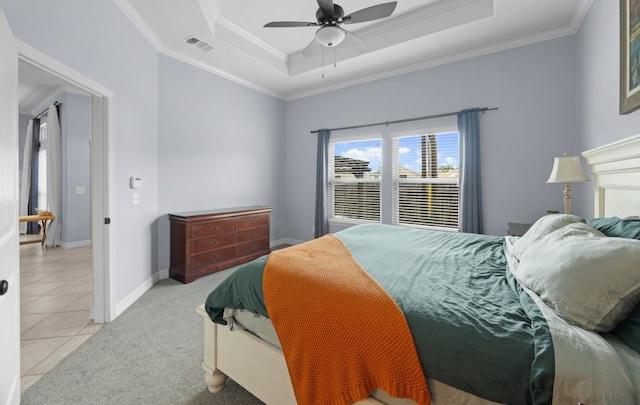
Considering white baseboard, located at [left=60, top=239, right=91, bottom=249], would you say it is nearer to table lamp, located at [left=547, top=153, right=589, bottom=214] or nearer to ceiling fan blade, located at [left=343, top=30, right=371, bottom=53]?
ceiling fan blade, located at [left=343, top=30, right=371, bottom=53]

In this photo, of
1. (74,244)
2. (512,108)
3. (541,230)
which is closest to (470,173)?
(512,108)

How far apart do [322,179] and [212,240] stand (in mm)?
2072

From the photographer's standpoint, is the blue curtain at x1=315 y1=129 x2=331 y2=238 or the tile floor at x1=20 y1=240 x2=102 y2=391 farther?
the blue curtain at x1=315 y1=129 x2=331 y2=238

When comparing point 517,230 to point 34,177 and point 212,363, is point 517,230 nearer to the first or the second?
point 212,363

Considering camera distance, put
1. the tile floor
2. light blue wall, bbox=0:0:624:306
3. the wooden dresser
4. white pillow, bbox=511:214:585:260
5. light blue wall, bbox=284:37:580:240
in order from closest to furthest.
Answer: white pillow, bbox=511:214:585:260 → the tile floor → light blue wall, bbox=0:0:624:306 → light blue wall, bbox=284:37:580:240 → the wooden dresser

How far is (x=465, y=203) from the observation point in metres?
3.49

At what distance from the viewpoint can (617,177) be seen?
184 cm

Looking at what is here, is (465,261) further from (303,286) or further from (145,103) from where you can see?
(145,103)

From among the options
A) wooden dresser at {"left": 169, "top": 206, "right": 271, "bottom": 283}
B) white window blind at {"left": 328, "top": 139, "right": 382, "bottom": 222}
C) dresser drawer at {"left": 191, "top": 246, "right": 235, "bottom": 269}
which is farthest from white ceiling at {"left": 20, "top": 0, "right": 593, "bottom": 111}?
dresser drawer at {"left": 191, "top": 246, "right": 235, "bottom": 269}

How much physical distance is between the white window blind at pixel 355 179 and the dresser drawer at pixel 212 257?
1.87m

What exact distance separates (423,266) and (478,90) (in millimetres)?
2960

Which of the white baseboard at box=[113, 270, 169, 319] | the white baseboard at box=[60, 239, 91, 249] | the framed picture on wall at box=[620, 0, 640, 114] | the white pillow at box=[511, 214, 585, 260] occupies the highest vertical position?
the framed picture on wall at box=[620, 0, 640, 114]

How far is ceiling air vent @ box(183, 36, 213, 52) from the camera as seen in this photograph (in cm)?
314

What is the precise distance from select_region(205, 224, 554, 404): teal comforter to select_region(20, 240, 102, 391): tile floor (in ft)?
4.61
